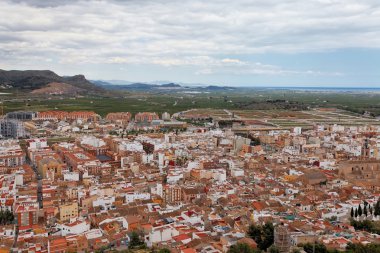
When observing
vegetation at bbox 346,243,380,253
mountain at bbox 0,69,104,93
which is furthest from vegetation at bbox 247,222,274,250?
mountain at bbox 0,69,104,93

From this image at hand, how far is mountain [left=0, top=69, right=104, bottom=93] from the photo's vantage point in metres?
100

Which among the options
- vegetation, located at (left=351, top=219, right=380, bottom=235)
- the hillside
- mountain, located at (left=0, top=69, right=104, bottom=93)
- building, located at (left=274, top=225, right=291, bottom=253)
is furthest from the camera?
mountain, located at (left=0, top=69, right=104, bottom=93)

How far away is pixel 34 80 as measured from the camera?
346 feet

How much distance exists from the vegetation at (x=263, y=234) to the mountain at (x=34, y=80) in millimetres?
90531

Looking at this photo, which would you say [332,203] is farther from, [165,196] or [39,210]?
[39,210]

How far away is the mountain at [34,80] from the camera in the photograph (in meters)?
100

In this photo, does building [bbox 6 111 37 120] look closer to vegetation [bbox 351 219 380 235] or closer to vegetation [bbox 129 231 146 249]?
vegetation [bbox 129 231 146 249]

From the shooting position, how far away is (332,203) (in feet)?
61.4

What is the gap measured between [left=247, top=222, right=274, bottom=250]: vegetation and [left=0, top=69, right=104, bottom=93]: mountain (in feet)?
297

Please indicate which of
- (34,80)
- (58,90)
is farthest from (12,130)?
(34,80)

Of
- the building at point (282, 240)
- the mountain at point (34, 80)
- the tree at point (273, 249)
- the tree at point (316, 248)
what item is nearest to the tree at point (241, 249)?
the tree at point (273, 249)

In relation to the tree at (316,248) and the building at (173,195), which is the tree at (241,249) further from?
the building at (173,195)

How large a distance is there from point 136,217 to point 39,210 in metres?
4.26

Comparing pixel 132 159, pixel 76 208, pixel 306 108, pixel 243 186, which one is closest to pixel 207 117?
pixel 306 108
